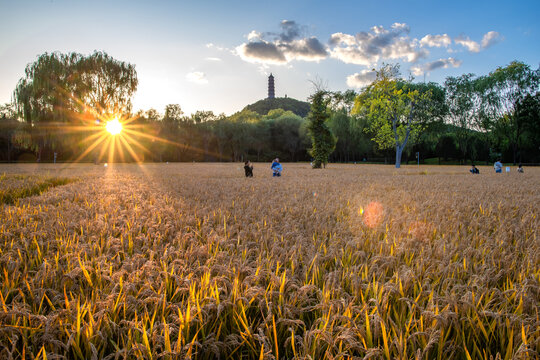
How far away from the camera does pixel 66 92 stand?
3114 cm

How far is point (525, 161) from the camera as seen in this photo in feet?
185

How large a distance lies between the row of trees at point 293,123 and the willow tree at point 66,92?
11cm

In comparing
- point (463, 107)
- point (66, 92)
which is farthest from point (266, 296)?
point (463, 107)

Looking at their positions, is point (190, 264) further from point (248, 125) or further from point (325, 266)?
point (248, 125)

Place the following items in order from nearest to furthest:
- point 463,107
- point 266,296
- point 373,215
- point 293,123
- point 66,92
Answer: point 266,296 → point 373,215 → point 66,92 → point 463,107 → point 293,123

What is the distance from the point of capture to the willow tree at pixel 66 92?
97.6 ft

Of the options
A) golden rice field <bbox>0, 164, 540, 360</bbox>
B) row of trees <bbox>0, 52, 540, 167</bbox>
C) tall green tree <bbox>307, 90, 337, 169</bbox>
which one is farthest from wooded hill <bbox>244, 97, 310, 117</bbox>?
golden rice field <bbox>0, 164, 540, 360</bbox>

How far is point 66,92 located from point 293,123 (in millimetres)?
53313

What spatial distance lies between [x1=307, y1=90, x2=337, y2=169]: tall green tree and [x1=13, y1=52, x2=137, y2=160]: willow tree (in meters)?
25.1

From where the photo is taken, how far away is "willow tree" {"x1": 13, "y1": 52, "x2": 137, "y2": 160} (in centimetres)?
2975

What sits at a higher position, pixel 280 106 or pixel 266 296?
pixel 280 106

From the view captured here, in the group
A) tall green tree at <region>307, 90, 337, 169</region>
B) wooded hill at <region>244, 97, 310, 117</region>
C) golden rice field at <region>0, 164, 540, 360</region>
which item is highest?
wooded hill at <region>244, 97, 310, 117</region>

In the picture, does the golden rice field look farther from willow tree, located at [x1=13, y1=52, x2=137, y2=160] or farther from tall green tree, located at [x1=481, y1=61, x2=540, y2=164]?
tall green tree, located at [x1=481, y1=61, x2=540, y2=164]

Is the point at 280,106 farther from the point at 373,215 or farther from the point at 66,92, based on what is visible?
the point at 373,215
